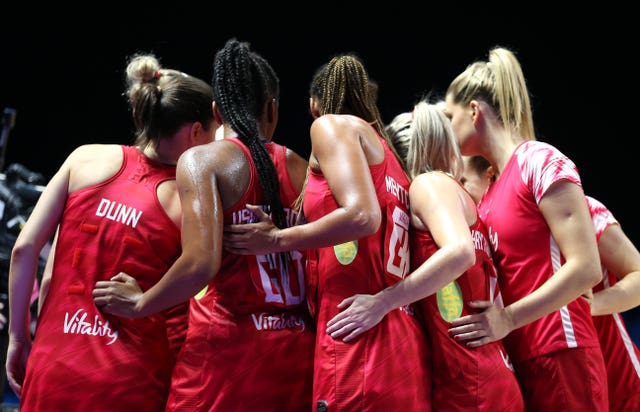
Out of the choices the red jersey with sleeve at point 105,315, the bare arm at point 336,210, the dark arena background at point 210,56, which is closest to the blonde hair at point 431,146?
the bare arm at point 336,210

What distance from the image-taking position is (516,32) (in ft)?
19.9

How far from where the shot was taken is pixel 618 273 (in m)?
2.37

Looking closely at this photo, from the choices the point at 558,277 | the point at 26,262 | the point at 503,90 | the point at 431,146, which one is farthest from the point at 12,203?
the point at 558,277

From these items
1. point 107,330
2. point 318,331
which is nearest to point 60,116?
point 107,330

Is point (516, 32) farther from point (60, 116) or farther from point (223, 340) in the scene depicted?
point (223, 340)

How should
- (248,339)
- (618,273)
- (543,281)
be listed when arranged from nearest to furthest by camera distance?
(248,339), (543,281), (618,273)

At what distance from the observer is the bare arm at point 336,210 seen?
64.0 inches

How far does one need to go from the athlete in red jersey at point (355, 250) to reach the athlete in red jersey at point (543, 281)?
23 centimetres

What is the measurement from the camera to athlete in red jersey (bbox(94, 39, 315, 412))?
66.9 inches

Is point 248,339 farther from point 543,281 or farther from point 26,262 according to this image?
point 543,281

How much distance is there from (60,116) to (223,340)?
540 cm

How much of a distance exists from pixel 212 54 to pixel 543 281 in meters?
5.12

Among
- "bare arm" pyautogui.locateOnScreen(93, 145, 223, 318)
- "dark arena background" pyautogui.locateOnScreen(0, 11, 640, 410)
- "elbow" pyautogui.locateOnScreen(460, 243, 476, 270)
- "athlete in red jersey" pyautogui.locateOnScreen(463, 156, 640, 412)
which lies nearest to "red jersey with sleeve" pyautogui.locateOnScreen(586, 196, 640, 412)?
"athlete in red jersey" pyautogui.locateOnScreen(463, 156, 640, 412)

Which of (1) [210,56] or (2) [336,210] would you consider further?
(1) [210,56]
